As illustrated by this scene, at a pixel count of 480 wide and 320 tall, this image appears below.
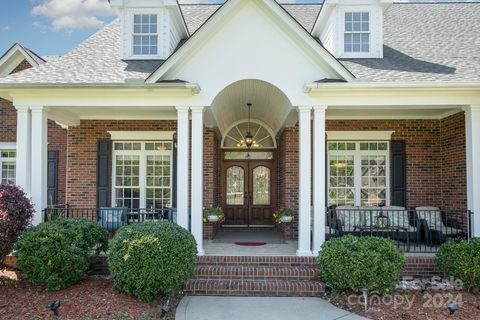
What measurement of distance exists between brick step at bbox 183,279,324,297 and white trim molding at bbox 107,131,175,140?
191 inches

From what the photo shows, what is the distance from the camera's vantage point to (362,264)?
612cm

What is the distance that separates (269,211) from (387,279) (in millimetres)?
7001

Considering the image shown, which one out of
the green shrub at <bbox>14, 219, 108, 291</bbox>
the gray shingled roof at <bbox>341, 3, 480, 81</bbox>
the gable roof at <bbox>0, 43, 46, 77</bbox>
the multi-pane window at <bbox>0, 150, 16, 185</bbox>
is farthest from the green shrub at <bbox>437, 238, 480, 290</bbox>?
the gable roof at <bbox>0, 43, 46, 77</bbox>

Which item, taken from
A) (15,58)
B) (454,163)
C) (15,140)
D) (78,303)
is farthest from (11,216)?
(454,163)

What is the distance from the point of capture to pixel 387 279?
20.3 feet

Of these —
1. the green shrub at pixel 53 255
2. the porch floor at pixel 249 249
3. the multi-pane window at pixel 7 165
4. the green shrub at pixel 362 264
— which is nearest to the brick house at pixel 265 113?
the porch floor at pixel 249 249

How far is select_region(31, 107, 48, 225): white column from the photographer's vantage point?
782cm

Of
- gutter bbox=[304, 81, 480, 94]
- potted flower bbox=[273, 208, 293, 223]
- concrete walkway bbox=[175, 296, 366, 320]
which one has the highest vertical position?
gutter bbox=[304, 81, 480, 94]

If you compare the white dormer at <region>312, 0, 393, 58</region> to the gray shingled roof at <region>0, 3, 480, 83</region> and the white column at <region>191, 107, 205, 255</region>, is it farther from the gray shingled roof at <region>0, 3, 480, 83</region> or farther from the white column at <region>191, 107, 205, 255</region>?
the white column at <region>191, 107, 205, 255</region>

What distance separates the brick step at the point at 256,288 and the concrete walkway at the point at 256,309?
0.14 meters

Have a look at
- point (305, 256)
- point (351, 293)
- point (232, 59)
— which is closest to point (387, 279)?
point (351, 293)

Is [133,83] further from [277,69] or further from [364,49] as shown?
[364,49]

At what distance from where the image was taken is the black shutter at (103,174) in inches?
408

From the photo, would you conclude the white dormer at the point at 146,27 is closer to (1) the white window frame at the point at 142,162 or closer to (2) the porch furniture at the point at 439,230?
(1) the white window frame at the point at 142,162
